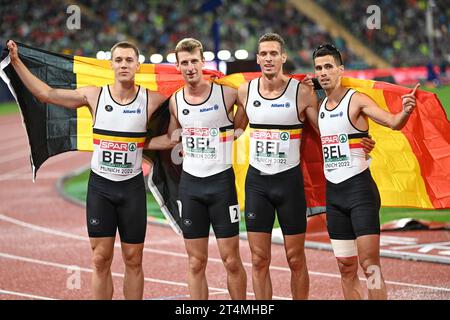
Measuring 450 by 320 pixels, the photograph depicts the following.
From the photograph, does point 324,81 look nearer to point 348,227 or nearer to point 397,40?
point 348,227

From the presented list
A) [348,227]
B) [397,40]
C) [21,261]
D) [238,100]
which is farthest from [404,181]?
[397,40]

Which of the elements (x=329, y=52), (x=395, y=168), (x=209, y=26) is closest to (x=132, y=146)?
(x=329, y=52)

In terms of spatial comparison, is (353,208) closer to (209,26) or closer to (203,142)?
(203,142)

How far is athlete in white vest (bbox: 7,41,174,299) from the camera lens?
6355 millimetres

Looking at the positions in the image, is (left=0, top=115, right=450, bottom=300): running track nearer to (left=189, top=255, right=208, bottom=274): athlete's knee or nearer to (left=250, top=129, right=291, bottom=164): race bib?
(left=189, top=255, right=208, bottom=274): athlete's knee

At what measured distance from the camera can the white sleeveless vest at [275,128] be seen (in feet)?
20.7

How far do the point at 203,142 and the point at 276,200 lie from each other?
2.25ft

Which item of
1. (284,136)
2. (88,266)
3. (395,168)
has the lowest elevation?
(88,266)

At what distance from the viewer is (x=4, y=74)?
6844 millimetres

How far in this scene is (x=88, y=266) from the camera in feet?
31.7

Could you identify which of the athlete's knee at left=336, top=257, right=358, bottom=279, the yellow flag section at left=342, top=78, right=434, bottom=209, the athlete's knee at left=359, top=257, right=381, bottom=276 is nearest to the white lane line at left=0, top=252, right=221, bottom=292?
the yellow flag section at left=342, top=78, right=434, bottom=209

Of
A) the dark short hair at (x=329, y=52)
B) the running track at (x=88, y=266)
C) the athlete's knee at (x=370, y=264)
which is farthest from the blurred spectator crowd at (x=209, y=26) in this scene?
the athlete's knee at (x=370, y=264)

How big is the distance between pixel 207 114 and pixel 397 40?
2778 centimetres

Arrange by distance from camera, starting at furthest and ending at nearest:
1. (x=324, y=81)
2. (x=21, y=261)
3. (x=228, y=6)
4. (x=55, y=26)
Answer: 1. (x=228, y=6)
2. (x=55, y=26)
3. (x=21, y=261)
4. (x=324, y=81)
